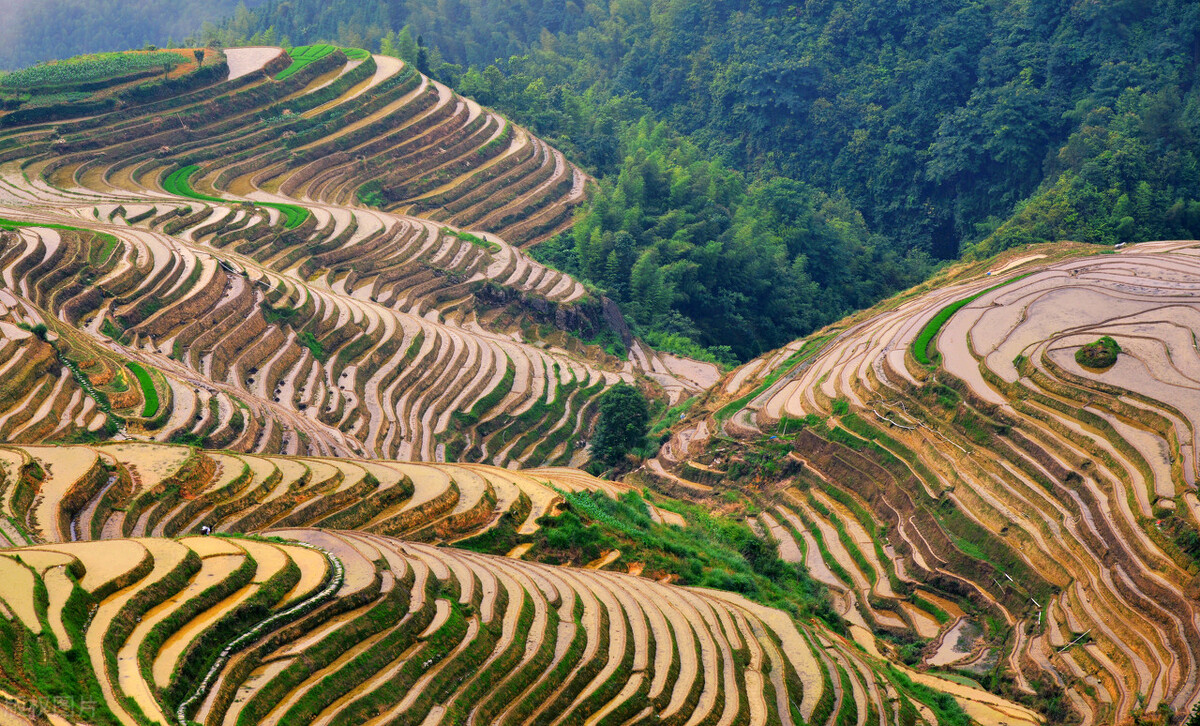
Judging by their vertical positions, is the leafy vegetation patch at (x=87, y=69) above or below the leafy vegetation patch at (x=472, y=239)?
above

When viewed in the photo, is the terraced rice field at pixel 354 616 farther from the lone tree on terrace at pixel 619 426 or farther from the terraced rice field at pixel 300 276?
the lone tree on terrace at pixel 619 426

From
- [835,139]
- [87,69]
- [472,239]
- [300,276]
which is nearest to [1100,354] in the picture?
[472,239]

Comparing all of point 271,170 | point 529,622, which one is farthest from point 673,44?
point 529,622

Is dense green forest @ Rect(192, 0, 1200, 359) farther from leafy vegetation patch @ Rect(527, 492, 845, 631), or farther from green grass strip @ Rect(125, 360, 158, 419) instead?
green grass strip @ Rect(125, 360, 158, 419)

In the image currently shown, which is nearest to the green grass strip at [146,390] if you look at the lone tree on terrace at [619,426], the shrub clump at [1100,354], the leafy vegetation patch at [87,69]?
the lone tree on terrace at [619,426]

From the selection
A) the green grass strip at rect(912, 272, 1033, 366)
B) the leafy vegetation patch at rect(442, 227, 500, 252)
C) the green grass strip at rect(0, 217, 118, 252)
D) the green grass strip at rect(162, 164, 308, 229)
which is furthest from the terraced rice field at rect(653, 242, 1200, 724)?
the green grass strip at rect(0, 217, 118, 252)

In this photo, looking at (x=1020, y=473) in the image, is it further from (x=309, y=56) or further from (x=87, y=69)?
(x=87, y=69)
